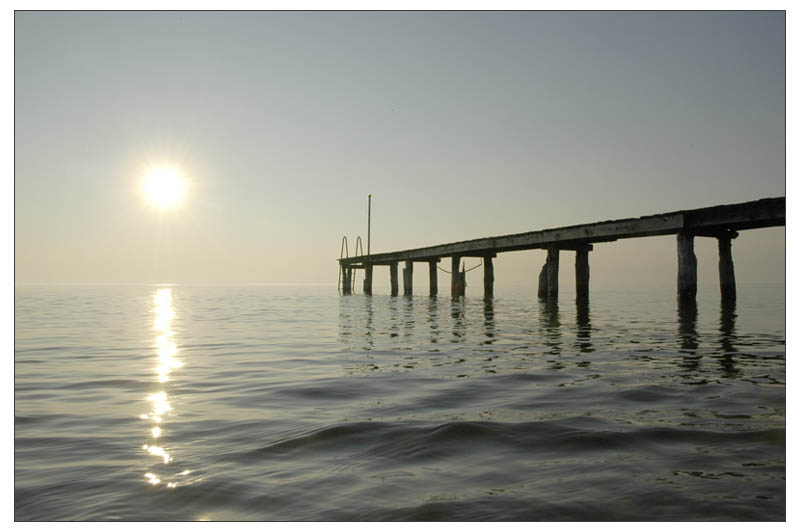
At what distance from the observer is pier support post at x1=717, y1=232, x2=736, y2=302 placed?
22078mm

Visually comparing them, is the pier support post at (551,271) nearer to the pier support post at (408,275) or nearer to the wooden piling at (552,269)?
the wooden piling at (552,269)

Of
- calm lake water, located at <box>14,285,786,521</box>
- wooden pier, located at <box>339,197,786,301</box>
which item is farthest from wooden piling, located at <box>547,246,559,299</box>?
calm lake water, located at <box>14,285,786,521</box>

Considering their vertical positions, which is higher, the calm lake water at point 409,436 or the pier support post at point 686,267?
the pier support post at point 686,267

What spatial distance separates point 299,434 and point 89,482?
1.57m

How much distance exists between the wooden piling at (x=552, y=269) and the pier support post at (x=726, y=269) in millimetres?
7279

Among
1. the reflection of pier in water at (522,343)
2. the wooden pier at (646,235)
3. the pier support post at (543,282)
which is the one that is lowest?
the reflection of pier in water at (522,343)

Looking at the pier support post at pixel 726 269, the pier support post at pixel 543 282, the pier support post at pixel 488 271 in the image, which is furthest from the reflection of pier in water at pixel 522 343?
the pier support post at pixel 488 271

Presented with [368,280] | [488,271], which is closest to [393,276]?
[368,280]

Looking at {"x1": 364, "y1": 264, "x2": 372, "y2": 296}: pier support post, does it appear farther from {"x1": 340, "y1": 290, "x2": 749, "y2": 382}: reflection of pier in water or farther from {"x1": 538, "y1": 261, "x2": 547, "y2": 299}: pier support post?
{"x1": 340, "y1": 290, "x2": 749, "y2": 382}: reflection of pier in water

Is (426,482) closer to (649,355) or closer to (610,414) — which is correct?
(610,414)

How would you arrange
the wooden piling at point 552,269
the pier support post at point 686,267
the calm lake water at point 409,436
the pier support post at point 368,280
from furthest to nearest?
the pier support post at point 368,280
the wooden piling at point 552,269
the pier support post at point 686,267
the calm lake water at point 409,436

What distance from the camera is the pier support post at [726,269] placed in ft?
72.4

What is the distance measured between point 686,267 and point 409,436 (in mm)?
19511

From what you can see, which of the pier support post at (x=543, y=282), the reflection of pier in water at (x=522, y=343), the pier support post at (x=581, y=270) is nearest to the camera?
the reflection of pier in water at (x=522, y=343)
